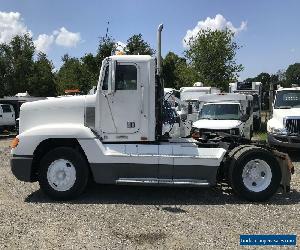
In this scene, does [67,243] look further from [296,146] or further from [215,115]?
[215,115]

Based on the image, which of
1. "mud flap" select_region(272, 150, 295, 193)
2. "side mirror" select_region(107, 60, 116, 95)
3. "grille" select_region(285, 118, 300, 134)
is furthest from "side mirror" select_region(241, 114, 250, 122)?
"side mirror" select_region(107, 60, 116, 95)

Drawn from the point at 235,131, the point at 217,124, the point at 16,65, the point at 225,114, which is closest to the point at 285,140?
the point at 235,131

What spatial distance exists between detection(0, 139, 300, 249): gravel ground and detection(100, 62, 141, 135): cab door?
4.63ft

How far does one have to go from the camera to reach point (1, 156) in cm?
1589

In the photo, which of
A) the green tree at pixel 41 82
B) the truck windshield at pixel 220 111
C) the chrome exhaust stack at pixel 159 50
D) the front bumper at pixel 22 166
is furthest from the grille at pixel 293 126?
the green tree at pixel 41 82

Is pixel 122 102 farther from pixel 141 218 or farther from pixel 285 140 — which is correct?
pixel 285 140

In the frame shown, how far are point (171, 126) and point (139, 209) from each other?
6.60 feet

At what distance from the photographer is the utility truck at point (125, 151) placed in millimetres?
8555

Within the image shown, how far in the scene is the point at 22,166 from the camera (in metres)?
8.74

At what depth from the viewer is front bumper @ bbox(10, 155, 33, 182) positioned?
8.73 meters

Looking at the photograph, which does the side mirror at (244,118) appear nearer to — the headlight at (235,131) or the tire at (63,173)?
the headlight at (235,131)

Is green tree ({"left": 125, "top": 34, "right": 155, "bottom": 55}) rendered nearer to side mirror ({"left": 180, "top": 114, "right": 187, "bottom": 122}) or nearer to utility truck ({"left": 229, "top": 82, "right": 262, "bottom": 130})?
side mirror ({"left": 180, "top": 114, "right": 187, "bottom": 122})

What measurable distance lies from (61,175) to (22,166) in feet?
2.48

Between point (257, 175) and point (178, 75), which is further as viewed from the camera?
point (178, 75)
